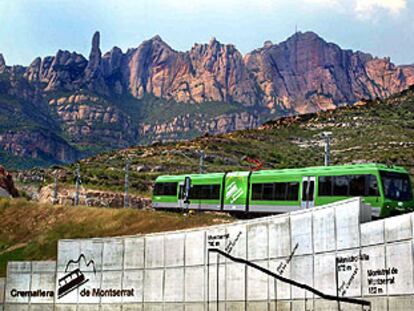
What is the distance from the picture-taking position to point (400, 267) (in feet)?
65.2

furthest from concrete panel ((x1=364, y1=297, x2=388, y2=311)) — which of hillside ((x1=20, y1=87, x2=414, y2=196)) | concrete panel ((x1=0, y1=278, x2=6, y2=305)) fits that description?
hillside ((x1=20, y1=87, x2=414, y2=196))

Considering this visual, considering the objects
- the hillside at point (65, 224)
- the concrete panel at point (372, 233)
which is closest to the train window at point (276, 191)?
the hillside at point (65, 224)

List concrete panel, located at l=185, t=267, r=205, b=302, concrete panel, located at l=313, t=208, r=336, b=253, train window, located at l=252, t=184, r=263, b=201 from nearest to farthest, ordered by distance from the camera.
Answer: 1. concrete panel, located at l=313, t=208, r=336, b=253
2. concrete panel, located at l=185, t=267, r=205, b=302
3. train window, located at l=252, t=184, r=263, b=201

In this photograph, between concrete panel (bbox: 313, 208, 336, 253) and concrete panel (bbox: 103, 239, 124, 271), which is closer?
concrete panel (bbox: 313, 208, 336, 253)

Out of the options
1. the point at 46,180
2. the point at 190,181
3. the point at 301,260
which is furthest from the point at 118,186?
the point at 301,260

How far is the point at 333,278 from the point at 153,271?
1065cm

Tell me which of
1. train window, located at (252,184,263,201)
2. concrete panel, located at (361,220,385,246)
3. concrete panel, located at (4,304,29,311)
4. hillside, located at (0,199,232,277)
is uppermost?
train window, located at (252,184,263,201)

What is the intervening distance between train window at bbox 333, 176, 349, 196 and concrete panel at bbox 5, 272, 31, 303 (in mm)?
16828

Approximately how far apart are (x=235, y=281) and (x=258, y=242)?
197 centimetres

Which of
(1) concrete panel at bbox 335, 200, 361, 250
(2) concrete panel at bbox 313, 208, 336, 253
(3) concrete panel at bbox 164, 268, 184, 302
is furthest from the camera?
(3) concrete panel at bbox 164, 268, 184, 302

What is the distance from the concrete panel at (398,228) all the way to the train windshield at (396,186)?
506 inches

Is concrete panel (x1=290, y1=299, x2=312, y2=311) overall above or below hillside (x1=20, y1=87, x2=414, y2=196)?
below

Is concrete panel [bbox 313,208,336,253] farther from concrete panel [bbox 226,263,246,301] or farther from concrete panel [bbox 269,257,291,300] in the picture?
concrete panel [bbox 226,263,246,301]

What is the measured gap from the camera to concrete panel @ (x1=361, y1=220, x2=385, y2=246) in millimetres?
20872
